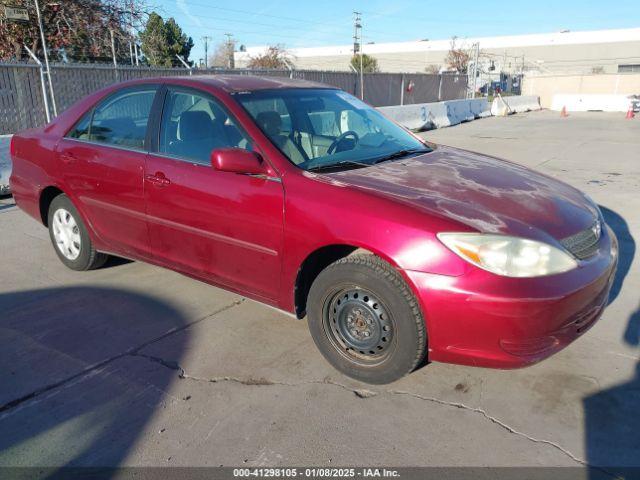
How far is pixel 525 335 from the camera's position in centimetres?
253

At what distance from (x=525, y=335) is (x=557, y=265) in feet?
1.30

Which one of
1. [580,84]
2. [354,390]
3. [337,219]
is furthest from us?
[580,84]

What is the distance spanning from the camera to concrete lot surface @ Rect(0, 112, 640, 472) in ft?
8.01

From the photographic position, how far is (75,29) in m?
16.6

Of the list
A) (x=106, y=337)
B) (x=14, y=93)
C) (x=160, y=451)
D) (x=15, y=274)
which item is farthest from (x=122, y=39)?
(x=160, y=451)

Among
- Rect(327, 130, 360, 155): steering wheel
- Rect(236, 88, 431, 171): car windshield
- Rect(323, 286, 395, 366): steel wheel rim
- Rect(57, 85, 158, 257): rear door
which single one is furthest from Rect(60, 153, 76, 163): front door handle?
Rect(323, 286, 395, 366): steel wheel rim

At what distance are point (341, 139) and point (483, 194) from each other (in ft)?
3.80

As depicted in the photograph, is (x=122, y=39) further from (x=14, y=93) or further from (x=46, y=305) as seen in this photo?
(x=46, y=305)

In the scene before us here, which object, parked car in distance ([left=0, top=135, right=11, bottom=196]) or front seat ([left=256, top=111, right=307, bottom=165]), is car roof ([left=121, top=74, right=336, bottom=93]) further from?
parked car in distance ([left=0, top=135, right=11, bottom=196])

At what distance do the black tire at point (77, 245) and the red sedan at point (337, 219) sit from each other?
21mm

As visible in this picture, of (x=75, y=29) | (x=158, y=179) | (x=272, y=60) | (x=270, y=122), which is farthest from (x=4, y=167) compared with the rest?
(x=272, y=60)

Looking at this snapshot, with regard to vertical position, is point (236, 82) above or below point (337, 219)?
above

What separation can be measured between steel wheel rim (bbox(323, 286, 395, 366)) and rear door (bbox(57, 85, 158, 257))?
1.69 metres

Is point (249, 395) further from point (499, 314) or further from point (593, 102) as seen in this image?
point (593, 102)
